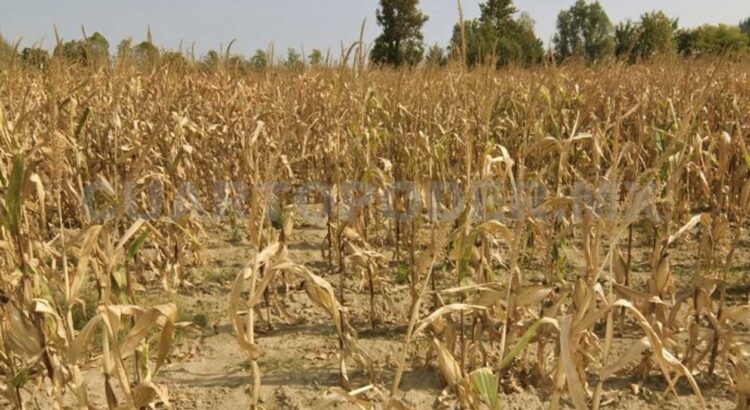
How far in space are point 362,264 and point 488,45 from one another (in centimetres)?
611

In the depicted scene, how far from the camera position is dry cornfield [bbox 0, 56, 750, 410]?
196 cm

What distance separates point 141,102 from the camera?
5.61 m

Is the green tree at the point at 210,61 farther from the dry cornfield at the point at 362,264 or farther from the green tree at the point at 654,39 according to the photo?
the green tree at the point at 654,39

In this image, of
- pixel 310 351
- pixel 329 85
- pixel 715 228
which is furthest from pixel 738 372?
pixel 329 85

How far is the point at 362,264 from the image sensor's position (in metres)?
3.34

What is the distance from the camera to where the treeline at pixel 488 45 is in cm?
532

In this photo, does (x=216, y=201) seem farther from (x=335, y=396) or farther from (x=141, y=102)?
(x=335, y=396)

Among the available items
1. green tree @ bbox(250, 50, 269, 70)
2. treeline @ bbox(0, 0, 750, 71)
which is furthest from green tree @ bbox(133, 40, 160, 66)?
green tree @ bbox(250, 50, 269, 70)

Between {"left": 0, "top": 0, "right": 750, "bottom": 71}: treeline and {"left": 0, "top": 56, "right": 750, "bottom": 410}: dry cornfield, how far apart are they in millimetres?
373

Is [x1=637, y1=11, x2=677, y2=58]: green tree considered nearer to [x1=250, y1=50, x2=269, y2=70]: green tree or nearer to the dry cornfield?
the dry cornfield

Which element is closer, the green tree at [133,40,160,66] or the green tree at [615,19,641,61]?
the green tree at [615,19,641,61]

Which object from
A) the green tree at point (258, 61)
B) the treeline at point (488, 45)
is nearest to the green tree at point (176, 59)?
the treeline at point (488, 45)

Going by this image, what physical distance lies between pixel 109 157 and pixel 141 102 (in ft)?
4.75

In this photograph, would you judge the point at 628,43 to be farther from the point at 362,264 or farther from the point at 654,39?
the point at 654,39
